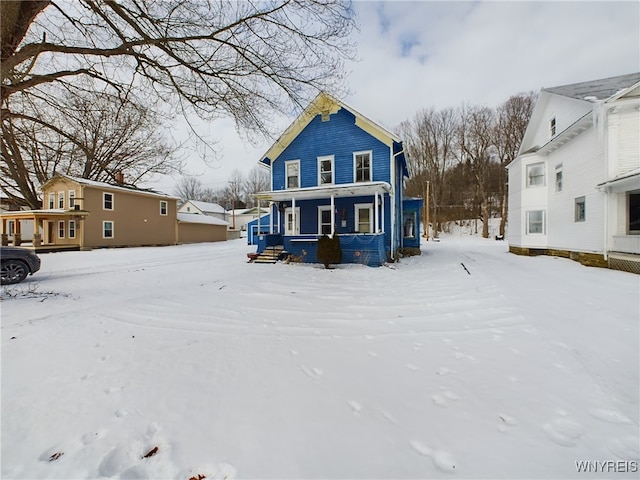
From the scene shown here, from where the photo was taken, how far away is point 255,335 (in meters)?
4.02

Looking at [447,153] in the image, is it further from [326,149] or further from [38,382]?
[38,382]

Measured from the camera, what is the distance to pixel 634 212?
1052cm

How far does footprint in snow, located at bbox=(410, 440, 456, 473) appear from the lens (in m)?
1.78

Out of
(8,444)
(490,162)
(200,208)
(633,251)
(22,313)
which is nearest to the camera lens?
(8,444)

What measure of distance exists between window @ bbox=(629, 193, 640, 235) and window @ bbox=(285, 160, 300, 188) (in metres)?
13.4

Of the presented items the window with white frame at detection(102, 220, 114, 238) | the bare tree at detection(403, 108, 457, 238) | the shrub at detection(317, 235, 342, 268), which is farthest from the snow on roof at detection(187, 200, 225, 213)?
the shrub at detection(317, 235, 342, 268)

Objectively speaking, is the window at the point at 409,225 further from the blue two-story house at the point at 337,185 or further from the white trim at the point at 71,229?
the white trim at the point at 71,229

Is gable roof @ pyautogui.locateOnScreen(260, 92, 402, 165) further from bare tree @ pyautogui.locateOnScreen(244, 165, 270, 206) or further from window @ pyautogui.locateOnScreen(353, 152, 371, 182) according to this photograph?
bare tree @ pyautogui.locateOnScreen(244, 165, 270, 206)

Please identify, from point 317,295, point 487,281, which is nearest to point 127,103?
point 317,295

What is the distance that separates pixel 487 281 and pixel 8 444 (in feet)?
29.5

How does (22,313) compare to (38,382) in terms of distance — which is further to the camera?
(22,313)

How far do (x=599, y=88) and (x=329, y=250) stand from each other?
44.2ft

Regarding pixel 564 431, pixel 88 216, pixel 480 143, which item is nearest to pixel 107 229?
pixel 88 216

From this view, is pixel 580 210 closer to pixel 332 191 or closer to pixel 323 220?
pixel 332 191
